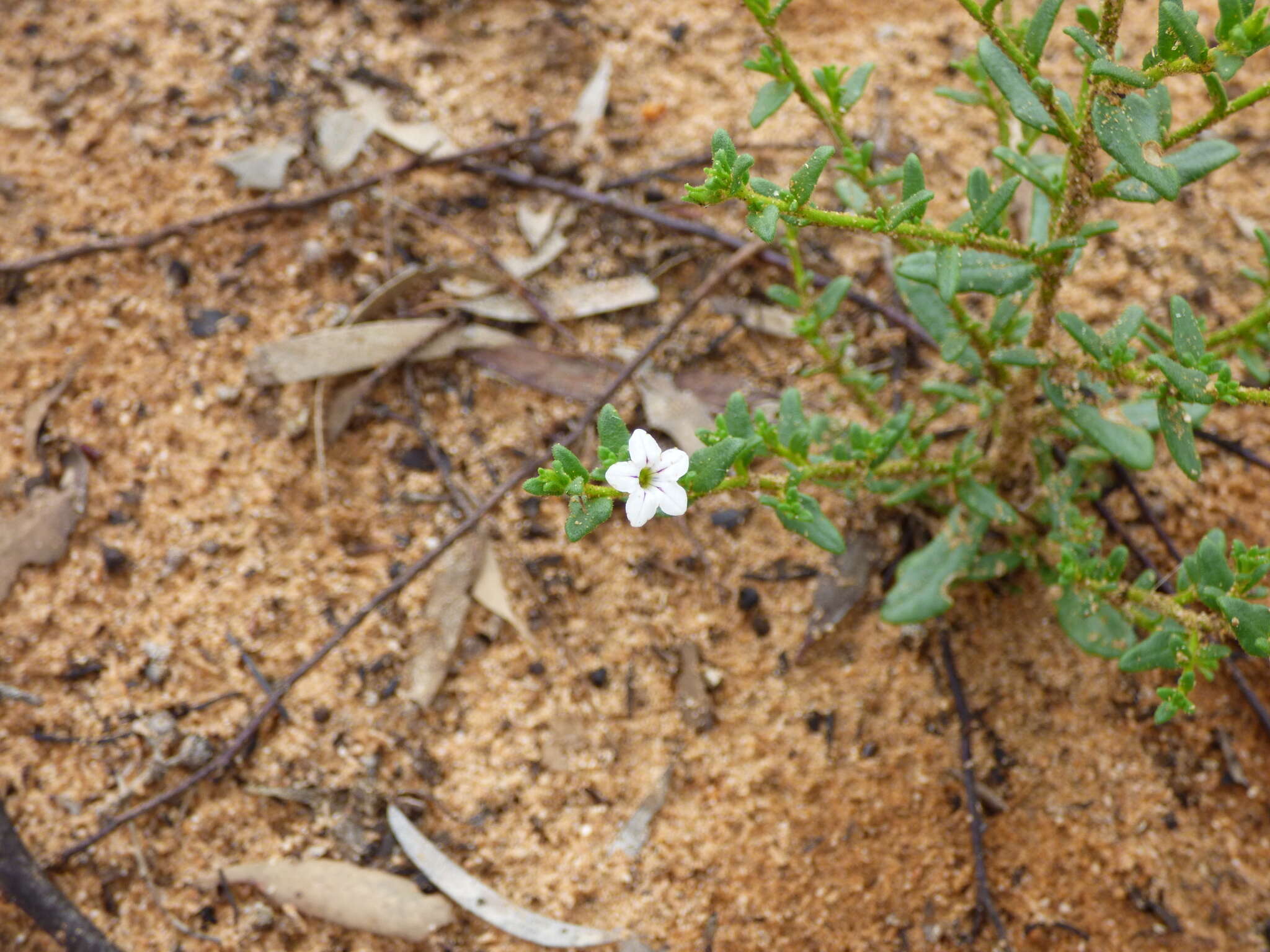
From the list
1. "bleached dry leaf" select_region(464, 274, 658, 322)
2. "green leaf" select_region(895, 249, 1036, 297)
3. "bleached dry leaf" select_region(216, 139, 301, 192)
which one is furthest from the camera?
"bleached dry leaf" select_region(216, 139, 301, 192)

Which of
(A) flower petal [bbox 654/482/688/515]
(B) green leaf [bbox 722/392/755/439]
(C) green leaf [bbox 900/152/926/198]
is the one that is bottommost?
(B) green leaf [bbox 722/392/755/439]

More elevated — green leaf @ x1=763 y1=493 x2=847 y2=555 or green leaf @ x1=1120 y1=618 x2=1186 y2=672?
green leaf @ x1=763 y1=493 x2=847 y2=555

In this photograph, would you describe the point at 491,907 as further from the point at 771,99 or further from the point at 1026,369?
the point at 771,99

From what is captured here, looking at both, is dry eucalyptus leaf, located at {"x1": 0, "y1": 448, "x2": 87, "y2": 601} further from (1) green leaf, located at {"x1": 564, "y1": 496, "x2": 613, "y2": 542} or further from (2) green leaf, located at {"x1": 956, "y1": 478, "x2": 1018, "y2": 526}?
(2) green leaf, located at {"x1": 956, "y1": 478, "x2": 1018, "y2": 526}

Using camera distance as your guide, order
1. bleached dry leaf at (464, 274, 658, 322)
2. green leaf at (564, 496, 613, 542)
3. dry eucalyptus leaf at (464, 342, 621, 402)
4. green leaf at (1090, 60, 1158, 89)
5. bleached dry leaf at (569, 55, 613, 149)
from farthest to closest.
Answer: bleached dry leaf at (569, 55, 613, 149) < bleached dry leaf at (464, 274, 658, 322) < dry eucalyptus leaf at (464, 342, 621, 402) < green leaf at (564, 496, 613, 542) < green leaf at (1090, 60, 1158, 89)

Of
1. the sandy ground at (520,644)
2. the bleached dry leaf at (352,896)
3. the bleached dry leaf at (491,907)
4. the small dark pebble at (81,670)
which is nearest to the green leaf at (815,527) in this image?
the sandy ground at (520,644)

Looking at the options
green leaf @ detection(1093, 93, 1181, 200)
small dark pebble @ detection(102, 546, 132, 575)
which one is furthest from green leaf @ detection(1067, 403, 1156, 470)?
small dark pebble @ detection(102, 546, 132, 575)

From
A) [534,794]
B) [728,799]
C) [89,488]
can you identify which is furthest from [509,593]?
[89,488]
